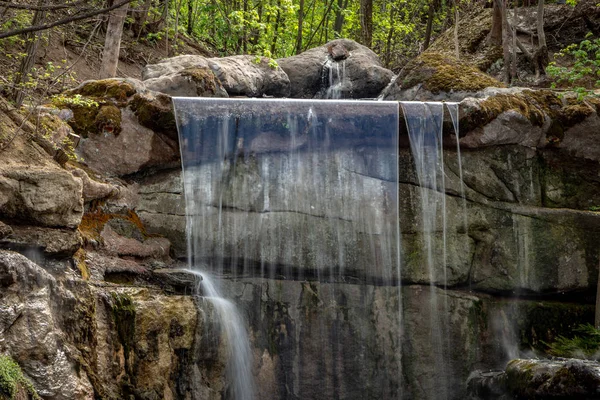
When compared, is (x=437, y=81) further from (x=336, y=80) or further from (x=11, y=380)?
(x=11, y=380)

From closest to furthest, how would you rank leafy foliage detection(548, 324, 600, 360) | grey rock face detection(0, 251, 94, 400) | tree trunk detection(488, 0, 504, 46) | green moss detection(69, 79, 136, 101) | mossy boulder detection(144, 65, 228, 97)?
grey rock face detection(0, 251, 94, 400) → leafy foliage detection(548, 324, 600, 360) → green moss detection(69, 79, 136, 101) → mossy boulder detection(144, 65, 228, 97) → tree trunk detection(488, 0, 504, 46)

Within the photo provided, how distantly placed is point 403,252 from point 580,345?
2.43 m

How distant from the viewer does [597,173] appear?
1027 cm

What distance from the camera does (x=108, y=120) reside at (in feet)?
30.6

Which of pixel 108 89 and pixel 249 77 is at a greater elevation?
pixel 249 77

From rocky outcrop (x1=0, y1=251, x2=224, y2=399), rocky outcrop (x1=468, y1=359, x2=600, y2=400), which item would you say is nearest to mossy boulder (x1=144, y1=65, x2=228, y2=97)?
rocky outcrop (x1=0, y1=251, x2=224, y2=399)

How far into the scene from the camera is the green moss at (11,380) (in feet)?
16.5

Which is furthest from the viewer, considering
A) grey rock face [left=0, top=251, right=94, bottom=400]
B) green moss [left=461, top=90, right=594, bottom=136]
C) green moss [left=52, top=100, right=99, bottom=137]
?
green moss [left=461, top=90, right=594, bottom=136]

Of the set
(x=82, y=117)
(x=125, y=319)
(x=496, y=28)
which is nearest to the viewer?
(x=125, y=319)

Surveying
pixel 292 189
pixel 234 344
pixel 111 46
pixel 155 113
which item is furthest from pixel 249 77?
pixel 234 344

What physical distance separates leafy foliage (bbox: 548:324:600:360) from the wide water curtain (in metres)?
1.99

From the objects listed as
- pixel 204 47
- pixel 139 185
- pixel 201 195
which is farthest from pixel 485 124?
pixel 204 47

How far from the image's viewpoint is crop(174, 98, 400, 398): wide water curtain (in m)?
9.36

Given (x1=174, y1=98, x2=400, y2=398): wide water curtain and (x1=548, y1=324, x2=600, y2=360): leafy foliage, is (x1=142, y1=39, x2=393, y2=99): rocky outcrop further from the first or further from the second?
(x1=548, y1=324, x2=600, y2=360): leafy foliage
